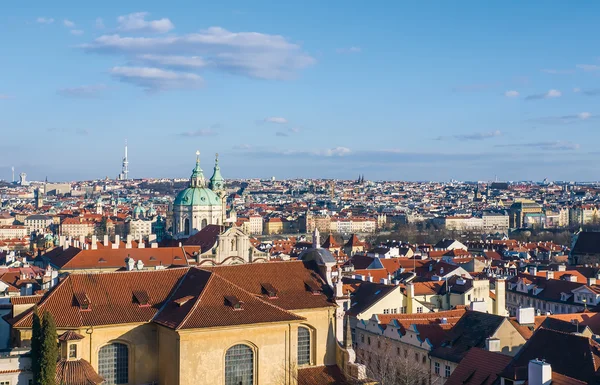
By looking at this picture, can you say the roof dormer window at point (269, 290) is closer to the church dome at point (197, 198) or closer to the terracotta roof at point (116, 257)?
the terracotta roof at point (116, 257)

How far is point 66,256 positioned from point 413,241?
292 ft

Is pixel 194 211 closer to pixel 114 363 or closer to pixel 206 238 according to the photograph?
pixel 206 238

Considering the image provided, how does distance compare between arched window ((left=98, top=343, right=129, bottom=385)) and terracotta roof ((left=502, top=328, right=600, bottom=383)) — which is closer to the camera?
terracotta roof ((left=502, top=328, right=600, bottom=383))

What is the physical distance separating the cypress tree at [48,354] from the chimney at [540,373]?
16.6 metres

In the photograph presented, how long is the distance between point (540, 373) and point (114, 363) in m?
15.8

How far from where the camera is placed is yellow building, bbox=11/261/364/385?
32.5 metres

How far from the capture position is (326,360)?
36625mm

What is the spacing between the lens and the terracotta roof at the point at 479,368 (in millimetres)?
33562

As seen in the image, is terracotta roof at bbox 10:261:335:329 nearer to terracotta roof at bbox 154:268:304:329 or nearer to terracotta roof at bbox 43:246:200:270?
terracotta roof at bbox 154:268:304:329

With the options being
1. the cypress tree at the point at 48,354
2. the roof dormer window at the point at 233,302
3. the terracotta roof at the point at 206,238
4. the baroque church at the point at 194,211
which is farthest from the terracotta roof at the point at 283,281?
the baroque church at the point at 194,211

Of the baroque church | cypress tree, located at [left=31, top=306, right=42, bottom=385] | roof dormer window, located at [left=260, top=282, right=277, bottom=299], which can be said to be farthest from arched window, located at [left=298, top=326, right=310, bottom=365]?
the baroque church

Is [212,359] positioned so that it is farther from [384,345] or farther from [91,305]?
[384,345]

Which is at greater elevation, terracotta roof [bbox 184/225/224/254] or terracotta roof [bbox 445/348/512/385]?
terracotta roof [bbox 184/225/224/254]

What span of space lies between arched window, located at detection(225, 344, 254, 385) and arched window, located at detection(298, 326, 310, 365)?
2.83m
